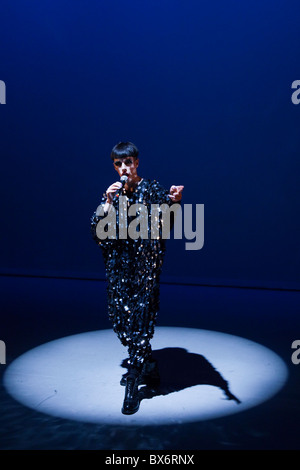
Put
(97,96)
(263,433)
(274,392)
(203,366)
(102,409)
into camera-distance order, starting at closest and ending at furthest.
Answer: (263,433)
(102,409)
(274,392)
(203,366)
(97,96)

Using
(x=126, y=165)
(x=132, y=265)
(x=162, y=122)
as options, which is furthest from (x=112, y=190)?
(x=162, y=122)

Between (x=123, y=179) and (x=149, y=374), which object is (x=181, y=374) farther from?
(x=123, y=179)

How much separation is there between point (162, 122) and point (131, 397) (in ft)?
10.9

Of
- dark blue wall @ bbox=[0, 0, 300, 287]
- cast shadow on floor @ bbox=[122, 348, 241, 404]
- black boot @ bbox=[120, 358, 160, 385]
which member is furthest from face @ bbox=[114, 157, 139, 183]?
dark blue wall @ bbox=[0, 0, 300, 287]

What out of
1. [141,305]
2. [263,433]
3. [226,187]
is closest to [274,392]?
[263,433]

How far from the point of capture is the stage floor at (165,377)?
1.76 metres

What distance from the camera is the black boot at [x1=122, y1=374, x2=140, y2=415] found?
6.36ft

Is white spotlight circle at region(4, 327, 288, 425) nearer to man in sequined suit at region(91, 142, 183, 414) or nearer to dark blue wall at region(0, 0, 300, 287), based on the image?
man in sequined suit at region(91, 142, 183, 414)

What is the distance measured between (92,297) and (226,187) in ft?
5.76

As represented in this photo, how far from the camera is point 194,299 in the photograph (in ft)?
13.9

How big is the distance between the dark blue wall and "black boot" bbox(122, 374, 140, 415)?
2.79 meters

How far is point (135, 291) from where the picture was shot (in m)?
2.10

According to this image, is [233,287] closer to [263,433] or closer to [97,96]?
[97,96]

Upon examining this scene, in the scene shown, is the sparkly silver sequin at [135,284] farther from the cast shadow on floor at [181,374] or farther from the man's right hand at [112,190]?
the cast shadow on floor at [181,374]
